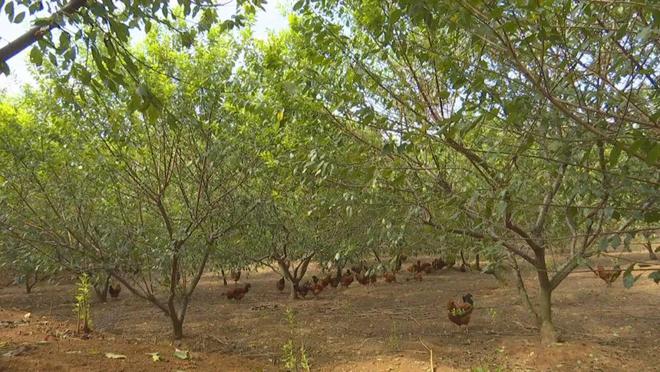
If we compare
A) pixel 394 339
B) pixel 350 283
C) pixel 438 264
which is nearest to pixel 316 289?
pixel 350 283

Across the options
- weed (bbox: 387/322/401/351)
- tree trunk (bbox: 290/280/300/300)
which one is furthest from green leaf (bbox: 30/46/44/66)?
tree trunk (bbox: 290/280/300/300)

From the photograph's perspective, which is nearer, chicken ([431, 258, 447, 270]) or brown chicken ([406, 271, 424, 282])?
brown chicken ([406, 271, 424, 282])

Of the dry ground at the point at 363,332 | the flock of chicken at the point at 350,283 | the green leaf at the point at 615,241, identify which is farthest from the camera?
the flock of chicken at the point at 350,283

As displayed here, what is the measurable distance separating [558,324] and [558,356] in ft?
7.89

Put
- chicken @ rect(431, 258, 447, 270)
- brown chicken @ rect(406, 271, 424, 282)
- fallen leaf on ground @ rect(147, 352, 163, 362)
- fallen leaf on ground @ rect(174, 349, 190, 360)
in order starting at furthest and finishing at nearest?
chicken @ rect(431, 258, 447, 270) < brown chicken @ rect(406, 271, 424, 282) < fallen leaf on ground @ rect(174, 349, 190, 360) < fallen leaf on ground @ rect(147, 352, 163, 362)

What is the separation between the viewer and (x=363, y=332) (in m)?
8.17

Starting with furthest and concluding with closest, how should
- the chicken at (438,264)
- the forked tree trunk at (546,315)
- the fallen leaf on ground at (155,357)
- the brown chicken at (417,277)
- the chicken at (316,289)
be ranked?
the chicken at (438,264), the brown chicken at (417,277), the chicken at (316,289), the forked tree trunk at (546,315), the fallen leaf on ground at (155,357)

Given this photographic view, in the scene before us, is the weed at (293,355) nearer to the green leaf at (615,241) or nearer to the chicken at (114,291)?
the green leaf at (615,241)

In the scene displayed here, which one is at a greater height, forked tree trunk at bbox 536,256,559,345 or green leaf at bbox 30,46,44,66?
green leaf at bbox 30,46,44,66

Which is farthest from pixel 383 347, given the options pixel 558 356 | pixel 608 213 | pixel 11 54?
pixel 11 54

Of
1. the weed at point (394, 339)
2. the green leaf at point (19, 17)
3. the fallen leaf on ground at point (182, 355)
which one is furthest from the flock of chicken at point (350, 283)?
the green leaf at point (19, 17)

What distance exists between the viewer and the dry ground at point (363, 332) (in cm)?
566

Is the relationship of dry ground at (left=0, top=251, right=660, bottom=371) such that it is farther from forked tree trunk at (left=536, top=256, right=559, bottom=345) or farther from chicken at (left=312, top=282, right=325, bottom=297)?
chicken at (left=312, top=282, right=325, bottom=297)

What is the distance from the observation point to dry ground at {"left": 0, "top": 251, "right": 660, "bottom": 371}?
18.6 feet
